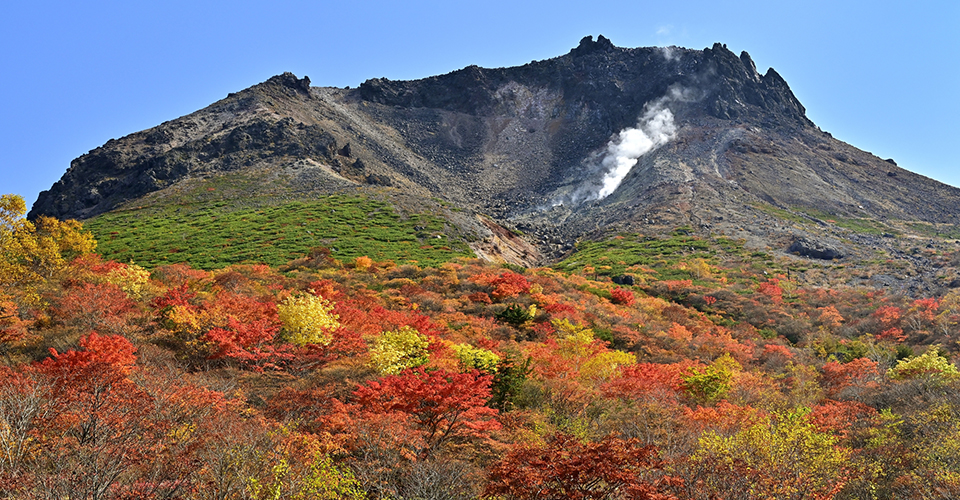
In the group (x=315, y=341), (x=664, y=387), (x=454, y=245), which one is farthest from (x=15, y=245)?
(x=454, y=245)

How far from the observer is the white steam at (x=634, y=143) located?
3942 inches

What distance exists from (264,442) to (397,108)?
125 m

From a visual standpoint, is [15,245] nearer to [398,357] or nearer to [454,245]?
[398,357]

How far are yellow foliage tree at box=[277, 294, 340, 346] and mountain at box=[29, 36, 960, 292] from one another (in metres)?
37.5

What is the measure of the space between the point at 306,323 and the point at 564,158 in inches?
4030

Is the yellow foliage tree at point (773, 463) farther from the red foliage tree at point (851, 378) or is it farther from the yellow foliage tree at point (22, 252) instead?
the yellow foliage tree at point (22, 252)

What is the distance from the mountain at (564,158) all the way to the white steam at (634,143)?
473 millimetres

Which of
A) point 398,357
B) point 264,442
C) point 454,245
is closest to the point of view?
point 264,442

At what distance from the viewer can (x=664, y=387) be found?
1986 centimetres

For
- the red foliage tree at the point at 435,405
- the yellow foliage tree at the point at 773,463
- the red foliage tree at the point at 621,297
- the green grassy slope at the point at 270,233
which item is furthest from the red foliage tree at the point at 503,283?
the yellow foliage tree at the point at 773,463

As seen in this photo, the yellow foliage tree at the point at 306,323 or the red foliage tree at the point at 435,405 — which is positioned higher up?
the yellow foliage tree at the point at 306,323

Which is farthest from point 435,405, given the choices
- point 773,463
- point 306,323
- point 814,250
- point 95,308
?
point 814,250

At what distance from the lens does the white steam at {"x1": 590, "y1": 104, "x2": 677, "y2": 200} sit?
3942 inches

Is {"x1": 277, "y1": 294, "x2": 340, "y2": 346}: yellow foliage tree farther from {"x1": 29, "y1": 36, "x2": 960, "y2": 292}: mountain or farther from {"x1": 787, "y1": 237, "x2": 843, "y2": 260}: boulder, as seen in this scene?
{"x1": 787, "y1": 237, "x2": 843, "y2": 260}: boulder
